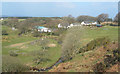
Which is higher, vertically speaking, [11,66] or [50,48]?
[11,66]

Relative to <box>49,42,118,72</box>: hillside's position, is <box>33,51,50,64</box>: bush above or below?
below

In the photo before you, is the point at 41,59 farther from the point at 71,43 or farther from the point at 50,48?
the point at 50,48

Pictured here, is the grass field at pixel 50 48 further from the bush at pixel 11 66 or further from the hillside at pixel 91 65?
the hillside at pixel 91 65

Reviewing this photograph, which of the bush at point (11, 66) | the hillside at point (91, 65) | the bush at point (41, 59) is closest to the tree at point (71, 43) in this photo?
the hillside at point (91, 65)

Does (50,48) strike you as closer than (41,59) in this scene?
No

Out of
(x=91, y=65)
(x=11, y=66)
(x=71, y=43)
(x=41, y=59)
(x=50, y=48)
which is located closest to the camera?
(x=11, y=66)

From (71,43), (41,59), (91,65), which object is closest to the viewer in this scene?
(91,65)

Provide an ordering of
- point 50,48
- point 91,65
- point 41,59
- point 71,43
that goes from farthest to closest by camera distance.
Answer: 1. point 50,48
2. point 41,59
3. point 71,43
4. point 91,65

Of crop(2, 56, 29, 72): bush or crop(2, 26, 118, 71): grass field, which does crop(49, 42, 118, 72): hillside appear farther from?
crop(2, 26, 118, 71): grass field

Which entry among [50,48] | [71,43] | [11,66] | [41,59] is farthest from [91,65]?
[50,48]

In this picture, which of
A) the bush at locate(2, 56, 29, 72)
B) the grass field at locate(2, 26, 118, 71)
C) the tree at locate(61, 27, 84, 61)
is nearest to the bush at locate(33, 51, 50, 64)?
the grass field at locate(2, 26, 118, 71)

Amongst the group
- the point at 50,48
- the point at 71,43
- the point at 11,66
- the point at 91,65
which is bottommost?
the point at 50,48

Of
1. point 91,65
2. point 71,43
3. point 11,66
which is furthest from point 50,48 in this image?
point 11,66

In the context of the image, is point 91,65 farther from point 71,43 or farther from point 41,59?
point 41,59
